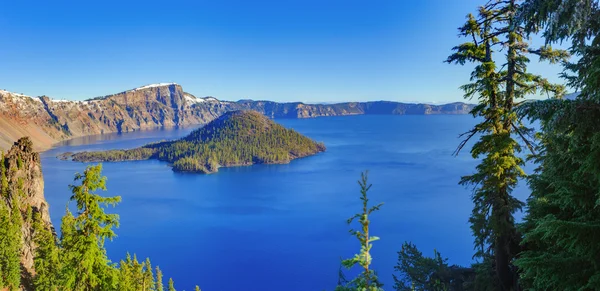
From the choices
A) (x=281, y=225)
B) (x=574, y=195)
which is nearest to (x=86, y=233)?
(x=574, y=195)

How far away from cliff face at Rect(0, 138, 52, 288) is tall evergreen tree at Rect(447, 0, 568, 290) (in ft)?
192

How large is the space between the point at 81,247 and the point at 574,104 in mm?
19436

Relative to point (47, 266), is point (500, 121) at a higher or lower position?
higher

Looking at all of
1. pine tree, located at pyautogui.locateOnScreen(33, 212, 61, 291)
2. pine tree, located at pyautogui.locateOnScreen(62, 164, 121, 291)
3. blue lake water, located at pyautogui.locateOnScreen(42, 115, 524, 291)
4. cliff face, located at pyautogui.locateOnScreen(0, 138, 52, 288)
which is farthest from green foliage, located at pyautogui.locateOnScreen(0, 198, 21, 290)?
blue lake water, located at pyautogui.locateOnScreen(42, 115, 524, 291)

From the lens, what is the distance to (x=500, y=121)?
1628 centimetres

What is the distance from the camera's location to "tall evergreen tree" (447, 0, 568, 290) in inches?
619

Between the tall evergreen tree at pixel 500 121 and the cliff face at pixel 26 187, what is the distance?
58.5 m

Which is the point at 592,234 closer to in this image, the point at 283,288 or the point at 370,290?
the point at 370,290

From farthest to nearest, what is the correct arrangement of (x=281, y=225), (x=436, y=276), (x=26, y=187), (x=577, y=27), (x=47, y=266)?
1. (x=281, y=225)
2. (x=26, y=187)
3. (x=47, y=266)
4. (x=436, y=276)
5. (x=577, y=27)

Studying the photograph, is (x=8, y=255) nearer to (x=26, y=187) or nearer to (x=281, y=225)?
(x=26, y=187)

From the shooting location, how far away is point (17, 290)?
4319cm

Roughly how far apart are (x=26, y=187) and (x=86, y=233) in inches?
2197

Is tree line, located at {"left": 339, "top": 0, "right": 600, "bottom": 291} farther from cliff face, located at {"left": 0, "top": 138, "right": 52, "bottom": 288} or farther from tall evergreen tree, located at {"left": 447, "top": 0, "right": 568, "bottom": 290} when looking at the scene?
cliff face, located at {"left": 0, "top": 138, "right": 52, "bottom": 288}

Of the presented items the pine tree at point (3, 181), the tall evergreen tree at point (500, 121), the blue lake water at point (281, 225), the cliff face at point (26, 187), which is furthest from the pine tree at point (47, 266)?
the tall evergreen tree at point (500, 121)
